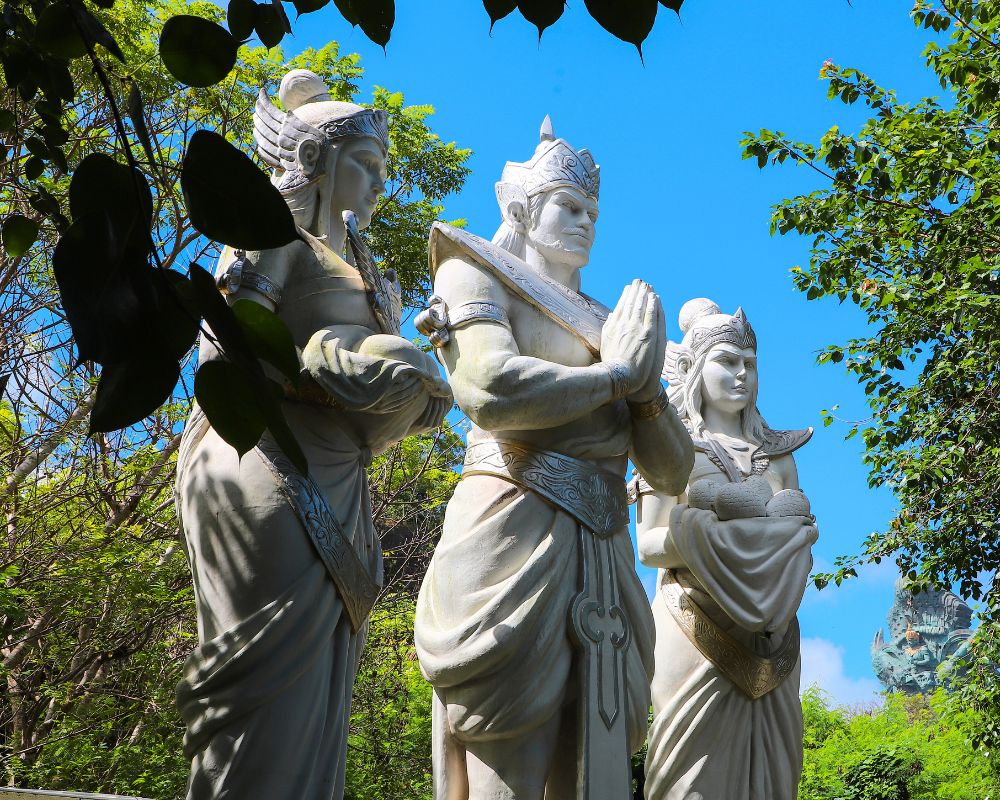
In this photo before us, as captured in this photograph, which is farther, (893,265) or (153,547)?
(893,265)

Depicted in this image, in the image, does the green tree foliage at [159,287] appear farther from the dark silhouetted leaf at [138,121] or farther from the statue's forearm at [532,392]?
the statue's forearm at [532,392]

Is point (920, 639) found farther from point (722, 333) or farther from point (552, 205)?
point (552, 205)

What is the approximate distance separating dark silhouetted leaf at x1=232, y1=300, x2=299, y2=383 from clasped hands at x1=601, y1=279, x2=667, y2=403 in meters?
2.65

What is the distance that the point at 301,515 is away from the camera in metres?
3.49

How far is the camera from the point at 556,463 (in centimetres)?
410

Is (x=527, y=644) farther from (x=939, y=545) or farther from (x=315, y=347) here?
(x=939, y=545)

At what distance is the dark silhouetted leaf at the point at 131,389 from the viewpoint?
50.6 inches

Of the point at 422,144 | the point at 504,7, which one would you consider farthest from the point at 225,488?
the point at 422,144

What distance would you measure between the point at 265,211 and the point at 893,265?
9.78 meters

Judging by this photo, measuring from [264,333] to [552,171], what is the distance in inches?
130

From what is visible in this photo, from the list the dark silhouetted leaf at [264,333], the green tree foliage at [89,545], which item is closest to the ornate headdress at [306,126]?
the dark silhouetted leaf at [264,333]

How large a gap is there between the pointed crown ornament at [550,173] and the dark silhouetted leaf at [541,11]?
2913 mm

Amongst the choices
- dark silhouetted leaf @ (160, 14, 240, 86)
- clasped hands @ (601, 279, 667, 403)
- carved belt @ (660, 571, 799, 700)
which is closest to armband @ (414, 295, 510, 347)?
clasped hands @ (601, 279, 667, 403)

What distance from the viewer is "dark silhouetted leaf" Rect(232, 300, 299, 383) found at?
1.38 metres
